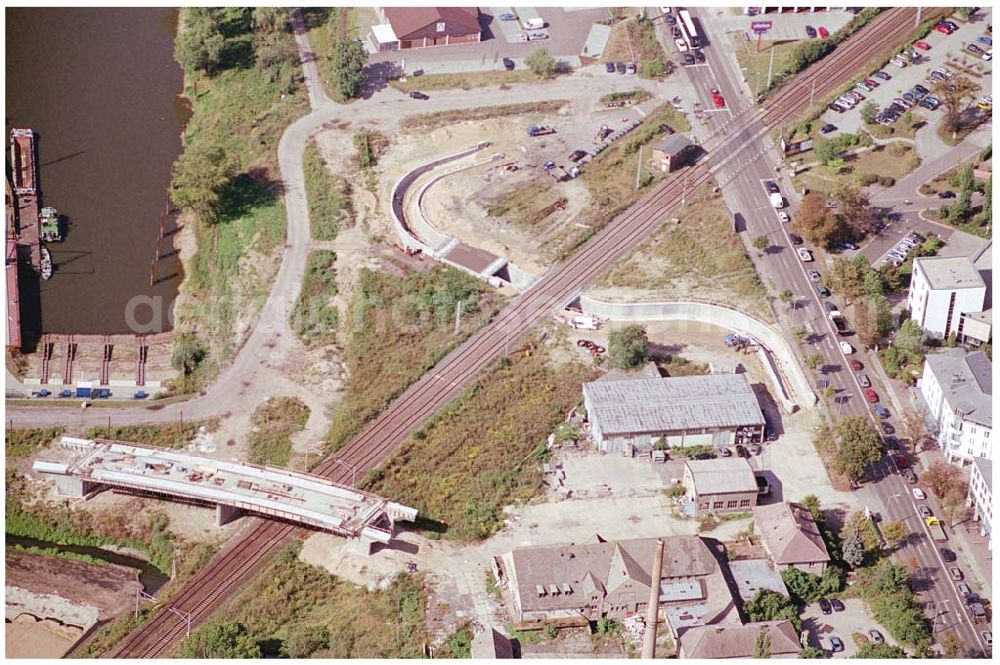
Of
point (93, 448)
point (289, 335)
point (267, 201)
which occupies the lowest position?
point (93, 448)

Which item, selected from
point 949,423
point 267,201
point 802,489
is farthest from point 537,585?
point 267,201

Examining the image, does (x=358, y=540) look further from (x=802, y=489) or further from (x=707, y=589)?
(x=802, y=489)

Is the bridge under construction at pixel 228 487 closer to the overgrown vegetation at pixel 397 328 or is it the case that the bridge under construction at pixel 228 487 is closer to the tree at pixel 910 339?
the overgrown vegetation at pixel 397 328

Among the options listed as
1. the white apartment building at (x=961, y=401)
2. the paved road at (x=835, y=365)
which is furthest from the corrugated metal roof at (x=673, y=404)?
the white apartment building at (x=961, y=401)

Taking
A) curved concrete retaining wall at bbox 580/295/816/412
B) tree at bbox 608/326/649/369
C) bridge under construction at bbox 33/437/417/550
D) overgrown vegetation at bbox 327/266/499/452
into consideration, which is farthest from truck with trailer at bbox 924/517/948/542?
overgrown vegetation at bbox 327/266/499/452

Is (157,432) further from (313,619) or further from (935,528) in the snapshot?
(935,528)
